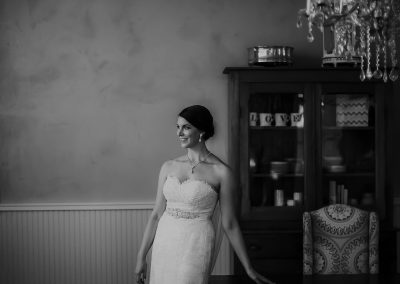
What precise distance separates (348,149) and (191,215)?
1706 millimetres

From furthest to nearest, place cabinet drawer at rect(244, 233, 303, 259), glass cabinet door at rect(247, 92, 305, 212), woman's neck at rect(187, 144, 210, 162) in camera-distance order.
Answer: glass cabinet door at rect(247, 92, 305, 212), cabinet drawer at rect(244, 233, 303, 259), woman's neck at rect(187, 144, 210, 162)

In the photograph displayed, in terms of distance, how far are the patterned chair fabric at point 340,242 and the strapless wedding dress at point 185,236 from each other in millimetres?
623

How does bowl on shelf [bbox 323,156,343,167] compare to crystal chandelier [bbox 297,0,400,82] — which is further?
bowl on shelf [bbox 323,156,343,167]

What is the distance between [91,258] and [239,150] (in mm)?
1397

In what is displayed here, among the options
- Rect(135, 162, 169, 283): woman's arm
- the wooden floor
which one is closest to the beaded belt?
Rect(135, 162, 169, 283): woman's arm

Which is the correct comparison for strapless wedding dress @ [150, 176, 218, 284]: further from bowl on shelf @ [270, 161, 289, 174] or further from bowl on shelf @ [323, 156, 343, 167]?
bowl on shelf @ [323, 156, 343, 167]

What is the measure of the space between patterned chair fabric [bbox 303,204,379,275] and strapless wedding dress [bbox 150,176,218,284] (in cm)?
62

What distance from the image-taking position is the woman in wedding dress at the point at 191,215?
10.0 ft

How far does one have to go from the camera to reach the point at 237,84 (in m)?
4.23

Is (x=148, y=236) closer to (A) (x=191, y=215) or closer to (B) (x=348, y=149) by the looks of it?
(A) (x=191, y=215)

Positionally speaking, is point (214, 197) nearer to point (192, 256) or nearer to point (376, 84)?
point (192, 256)

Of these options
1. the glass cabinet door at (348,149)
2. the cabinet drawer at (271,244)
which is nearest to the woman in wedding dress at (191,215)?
the cabinet drawer at (271,244)

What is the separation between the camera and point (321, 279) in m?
2.80

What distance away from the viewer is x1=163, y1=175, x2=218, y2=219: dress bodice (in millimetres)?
3092
